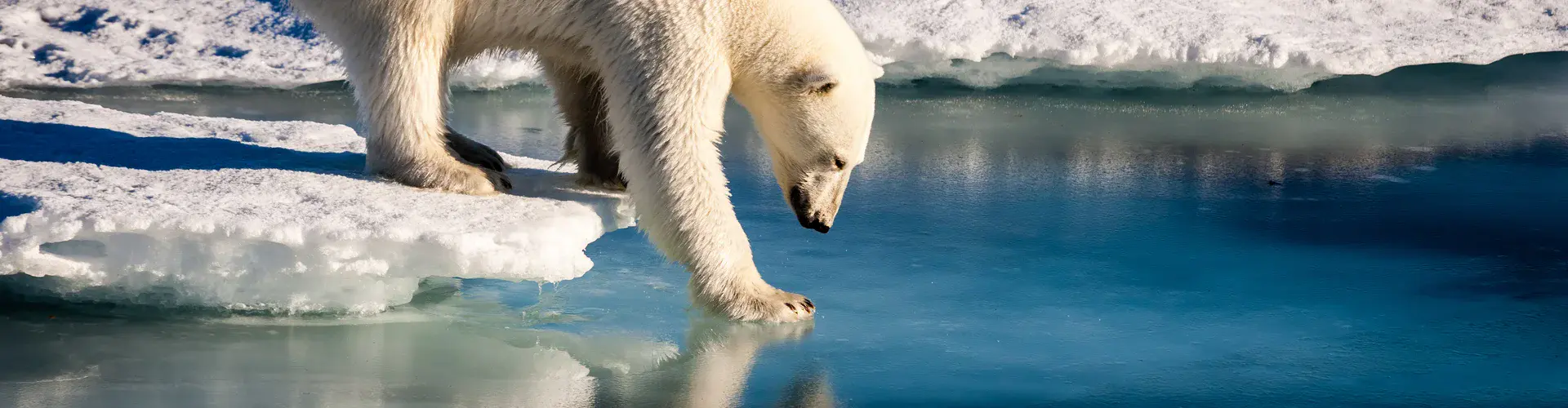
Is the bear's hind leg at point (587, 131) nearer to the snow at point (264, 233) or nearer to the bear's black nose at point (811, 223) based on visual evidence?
the snow at point (264, 233)

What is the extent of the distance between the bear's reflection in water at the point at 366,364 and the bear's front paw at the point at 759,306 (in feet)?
0.10

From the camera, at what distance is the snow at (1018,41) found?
7426 mm

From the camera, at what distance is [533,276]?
3.17 m

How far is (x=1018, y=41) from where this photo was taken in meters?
7.53

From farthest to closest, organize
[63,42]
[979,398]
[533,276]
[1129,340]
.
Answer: [63,42] → [1129,340] → [533,276] → [979,398]

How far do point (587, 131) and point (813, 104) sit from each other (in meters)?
0.87

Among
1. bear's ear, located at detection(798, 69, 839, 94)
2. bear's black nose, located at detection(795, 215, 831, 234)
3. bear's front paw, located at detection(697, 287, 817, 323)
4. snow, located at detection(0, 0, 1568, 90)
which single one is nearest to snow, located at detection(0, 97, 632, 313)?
bear's front paw, located at detection(697, 287, 817, 323)

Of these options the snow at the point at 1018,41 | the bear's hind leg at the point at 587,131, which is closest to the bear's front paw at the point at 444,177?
the bear's hind leg at the point at 587,131

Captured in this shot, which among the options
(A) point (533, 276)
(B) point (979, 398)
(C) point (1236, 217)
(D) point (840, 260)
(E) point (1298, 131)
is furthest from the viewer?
(E) point (1298, 131)

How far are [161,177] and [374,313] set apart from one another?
0.67 m

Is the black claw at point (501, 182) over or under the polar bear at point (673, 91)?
under

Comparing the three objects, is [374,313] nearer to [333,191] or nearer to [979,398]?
[333,191]

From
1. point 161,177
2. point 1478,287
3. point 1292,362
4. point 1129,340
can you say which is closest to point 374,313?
point 161,177

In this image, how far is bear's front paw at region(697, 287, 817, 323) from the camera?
11.1ft
